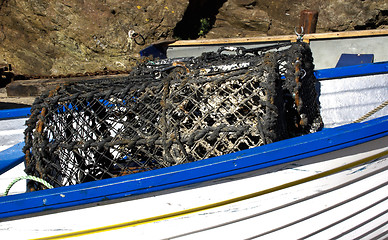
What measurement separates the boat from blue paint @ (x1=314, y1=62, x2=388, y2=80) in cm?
162

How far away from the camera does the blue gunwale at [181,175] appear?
1.75m

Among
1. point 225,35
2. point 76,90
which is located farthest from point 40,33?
point 76,90

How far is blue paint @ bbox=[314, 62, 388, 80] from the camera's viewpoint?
351 cm

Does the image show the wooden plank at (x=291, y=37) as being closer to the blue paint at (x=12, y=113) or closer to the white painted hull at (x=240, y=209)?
the blue paint at (x=12, y=113)

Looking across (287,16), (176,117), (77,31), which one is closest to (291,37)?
(176,117)

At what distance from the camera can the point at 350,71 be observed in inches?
139

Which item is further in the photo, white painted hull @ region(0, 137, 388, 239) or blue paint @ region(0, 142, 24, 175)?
blue paint @ region(0, 142, 24, 175)

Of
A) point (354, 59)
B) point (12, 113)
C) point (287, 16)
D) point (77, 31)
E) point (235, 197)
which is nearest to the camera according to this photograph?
point (235, 197)

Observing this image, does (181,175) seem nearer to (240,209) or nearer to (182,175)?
(182,175)

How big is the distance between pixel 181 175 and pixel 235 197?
378 millimetres

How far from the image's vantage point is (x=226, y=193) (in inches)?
73.2

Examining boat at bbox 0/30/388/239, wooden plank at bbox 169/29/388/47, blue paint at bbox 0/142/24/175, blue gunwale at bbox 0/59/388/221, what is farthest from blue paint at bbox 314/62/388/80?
blue paint at bbox 0/142/24/175

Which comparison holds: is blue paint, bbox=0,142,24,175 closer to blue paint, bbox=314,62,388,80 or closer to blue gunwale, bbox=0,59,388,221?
blue gunwale, bbox=0,59,388,221

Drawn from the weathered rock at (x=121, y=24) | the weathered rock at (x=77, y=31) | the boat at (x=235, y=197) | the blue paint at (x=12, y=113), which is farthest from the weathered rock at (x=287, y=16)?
the boat at (x=235, y=197)
